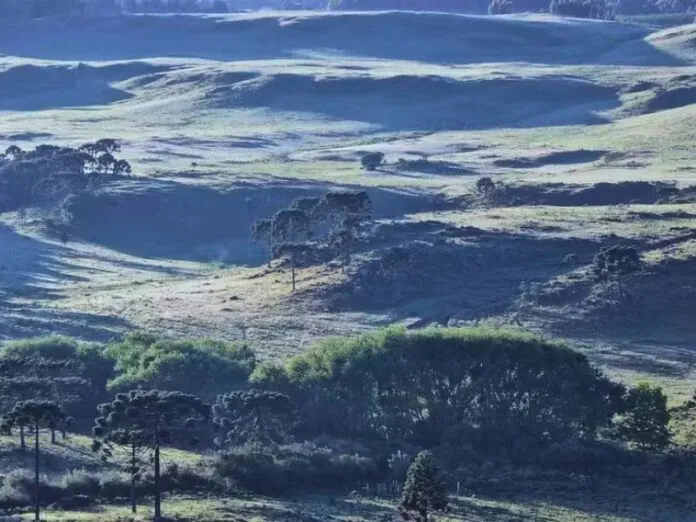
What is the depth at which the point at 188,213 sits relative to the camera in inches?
5768

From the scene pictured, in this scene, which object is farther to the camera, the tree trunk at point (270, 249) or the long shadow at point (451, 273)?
the tree trunk at point (270, 249)

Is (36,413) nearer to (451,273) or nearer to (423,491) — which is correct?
(423,491)

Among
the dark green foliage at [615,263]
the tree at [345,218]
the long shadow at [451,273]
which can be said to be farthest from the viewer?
the tree at [345,218]

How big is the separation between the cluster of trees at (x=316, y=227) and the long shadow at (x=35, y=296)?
15440 millimetres

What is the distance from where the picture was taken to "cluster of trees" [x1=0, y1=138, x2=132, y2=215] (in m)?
153

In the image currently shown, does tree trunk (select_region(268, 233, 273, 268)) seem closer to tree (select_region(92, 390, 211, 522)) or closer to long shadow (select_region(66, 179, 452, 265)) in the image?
long shadow (select_region(66, 179, 452, 265))

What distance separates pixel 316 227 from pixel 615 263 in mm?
38516

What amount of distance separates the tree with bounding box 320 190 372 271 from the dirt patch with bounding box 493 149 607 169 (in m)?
44.3

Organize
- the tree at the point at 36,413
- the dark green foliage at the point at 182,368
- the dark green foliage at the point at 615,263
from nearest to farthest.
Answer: the tree at the point at 36,413
the dark green foliage at the point at 182,368
the dark green foliage at the point at 615,263

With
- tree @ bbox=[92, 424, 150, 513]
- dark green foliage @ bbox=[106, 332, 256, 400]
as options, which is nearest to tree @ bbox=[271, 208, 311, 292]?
dark green foliage @ bbox=[106, 332, 256, 400]

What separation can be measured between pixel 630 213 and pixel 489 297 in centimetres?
2430

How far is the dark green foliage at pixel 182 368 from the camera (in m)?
75.9

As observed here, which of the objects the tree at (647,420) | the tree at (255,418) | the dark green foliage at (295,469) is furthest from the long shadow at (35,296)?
the tree at (647,420)

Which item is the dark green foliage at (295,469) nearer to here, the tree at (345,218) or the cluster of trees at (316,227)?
the cluster of trees at (316,227)
